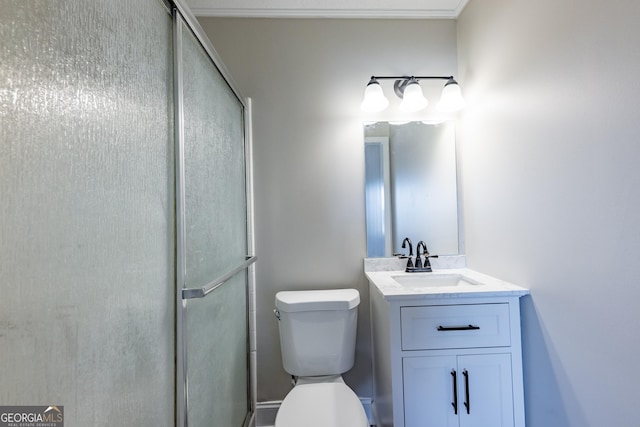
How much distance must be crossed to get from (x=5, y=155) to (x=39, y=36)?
0.65 feet

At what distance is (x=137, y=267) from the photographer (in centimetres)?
65

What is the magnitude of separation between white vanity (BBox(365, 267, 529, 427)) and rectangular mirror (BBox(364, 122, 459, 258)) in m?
0.58

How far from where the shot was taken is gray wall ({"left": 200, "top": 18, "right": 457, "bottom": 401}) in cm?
169

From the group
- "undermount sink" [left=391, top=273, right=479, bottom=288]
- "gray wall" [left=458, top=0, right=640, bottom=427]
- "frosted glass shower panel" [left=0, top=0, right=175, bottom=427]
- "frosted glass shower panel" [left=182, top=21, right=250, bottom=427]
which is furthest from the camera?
"undermount sink" [left=391, top=273, right=479, bottom=288]

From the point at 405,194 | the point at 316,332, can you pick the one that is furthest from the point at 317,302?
the point at 405,194

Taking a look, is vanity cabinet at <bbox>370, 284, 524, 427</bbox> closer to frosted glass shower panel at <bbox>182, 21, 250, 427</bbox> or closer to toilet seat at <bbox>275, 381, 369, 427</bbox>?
toilet seat at <bbox>275, 381, 369, 427</bbox>

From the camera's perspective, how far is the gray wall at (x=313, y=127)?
169 centimetres

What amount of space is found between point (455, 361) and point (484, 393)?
0.17m

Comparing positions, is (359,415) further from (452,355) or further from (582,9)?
(582,9)

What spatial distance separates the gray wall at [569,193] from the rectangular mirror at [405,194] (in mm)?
335

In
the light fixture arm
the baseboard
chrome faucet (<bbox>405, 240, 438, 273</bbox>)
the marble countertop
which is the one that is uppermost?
the light fixture arm

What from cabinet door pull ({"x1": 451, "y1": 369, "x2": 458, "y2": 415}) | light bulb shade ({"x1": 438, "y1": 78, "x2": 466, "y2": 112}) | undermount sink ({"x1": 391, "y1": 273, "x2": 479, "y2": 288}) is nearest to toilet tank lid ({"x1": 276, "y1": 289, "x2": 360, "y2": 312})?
undermount sink ({"x1": 391, "y1": 273, "x2": 479, "y2": 288})

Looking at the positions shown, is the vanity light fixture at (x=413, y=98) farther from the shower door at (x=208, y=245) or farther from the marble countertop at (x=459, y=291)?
the marble countertop at (x=459, y=291)

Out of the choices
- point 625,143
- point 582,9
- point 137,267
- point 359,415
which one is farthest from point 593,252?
point 137,267
